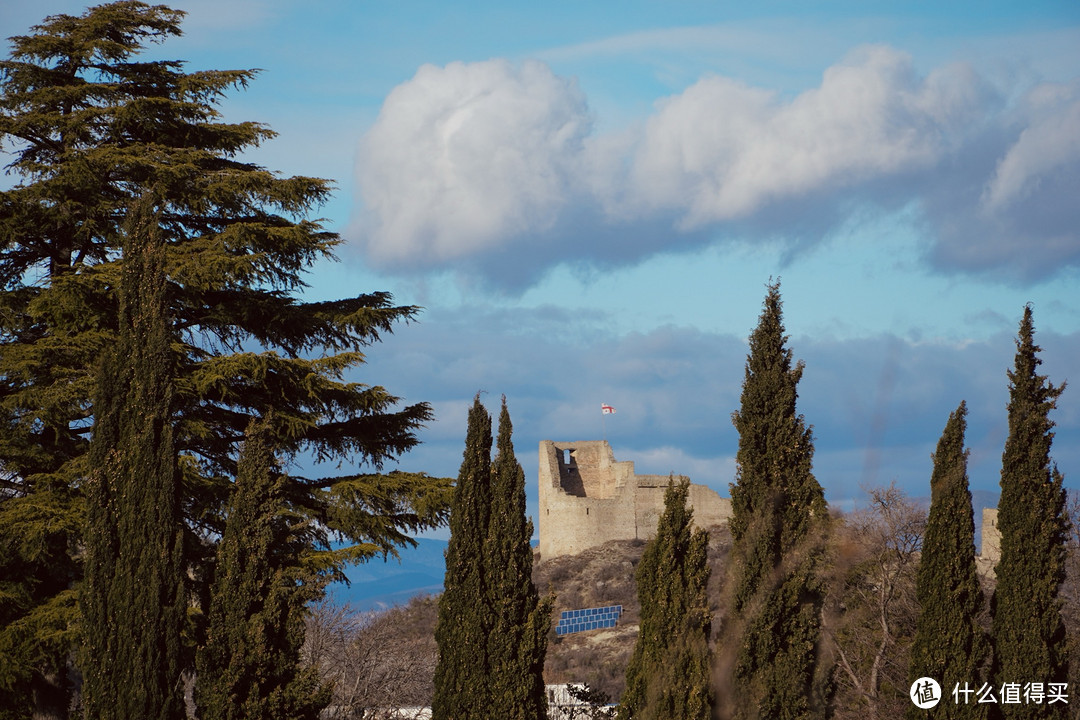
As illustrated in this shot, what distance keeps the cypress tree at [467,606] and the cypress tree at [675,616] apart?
73.9 inches

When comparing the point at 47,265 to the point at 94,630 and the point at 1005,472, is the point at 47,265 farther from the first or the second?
the point at 1005,472

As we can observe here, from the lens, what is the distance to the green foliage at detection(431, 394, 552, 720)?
41.3ft

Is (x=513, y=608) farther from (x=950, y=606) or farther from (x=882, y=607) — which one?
(x=882, y=607)

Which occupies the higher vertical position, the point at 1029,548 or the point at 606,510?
the point at 606,510

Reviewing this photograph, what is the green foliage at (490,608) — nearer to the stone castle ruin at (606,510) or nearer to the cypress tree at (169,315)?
the cypress tree at (169,315)

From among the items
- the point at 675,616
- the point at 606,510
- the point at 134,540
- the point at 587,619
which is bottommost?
the point at 587,619

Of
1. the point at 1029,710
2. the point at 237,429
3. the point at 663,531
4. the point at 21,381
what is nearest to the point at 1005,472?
the point at 1029,710

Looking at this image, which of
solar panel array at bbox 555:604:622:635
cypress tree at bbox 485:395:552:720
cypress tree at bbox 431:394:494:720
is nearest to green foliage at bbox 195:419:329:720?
cypress tree at bbox 431:394:494:720

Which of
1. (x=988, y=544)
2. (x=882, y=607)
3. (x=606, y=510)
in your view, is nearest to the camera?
(x=882, y=607)

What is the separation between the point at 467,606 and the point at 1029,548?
897 centimetres

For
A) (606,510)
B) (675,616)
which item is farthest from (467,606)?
(606,510)

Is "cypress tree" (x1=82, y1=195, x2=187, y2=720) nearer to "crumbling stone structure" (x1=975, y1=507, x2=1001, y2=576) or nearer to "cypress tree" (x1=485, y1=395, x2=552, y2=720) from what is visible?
"cypress tree" (x1=485, y1=395, x2=552, y2=720)

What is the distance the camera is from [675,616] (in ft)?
41.3

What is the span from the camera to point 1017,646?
15422 millimetres
